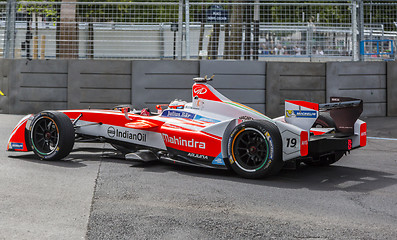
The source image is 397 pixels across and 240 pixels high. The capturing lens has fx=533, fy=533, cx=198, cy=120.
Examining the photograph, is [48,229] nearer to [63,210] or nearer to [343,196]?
[63,210]

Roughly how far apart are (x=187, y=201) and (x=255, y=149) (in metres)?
1.27

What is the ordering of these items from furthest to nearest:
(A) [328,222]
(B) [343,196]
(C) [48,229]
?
(B) [343,196] < (A) [328,222] < (C) [48,229]

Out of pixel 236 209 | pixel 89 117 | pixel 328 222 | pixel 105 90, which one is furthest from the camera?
pixel 105 90

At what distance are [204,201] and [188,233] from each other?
0.97 m

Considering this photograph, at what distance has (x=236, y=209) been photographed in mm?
4543

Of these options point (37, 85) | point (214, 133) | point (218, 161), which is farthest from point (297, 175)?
point (37, 85)

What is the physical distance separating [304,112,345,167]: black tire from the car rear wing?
0.29 ft

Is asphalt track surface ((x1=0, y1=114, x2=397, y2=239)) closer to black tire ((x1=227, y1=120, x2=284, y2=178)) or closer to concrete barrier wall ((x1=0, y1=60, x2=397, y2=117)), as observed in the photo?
black tire ((x1=227, y1=120, x2=284, y2=178))

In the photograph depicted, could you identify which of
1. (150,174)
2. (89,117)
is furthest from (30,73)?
(150,174)

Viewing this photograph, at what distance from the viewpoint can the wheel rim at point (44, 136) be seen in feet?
22.6

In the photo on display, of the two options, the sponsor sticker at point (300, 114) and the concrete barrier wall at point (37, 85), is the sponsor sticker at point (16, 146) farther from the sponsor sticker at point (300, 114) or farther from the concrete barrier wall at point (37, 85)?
the concrete barrier wall at point (37, 85)

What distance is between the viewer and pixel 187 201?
4.81 metres

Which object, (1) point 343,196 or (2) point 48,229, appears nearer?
(2) point 48,229

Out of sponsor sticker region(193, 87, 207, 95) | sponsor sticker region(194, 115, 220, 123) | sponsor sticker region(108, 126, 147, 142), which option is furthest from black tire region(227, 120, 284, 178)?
sponsor sticker region(108, 126, 147, 142)
